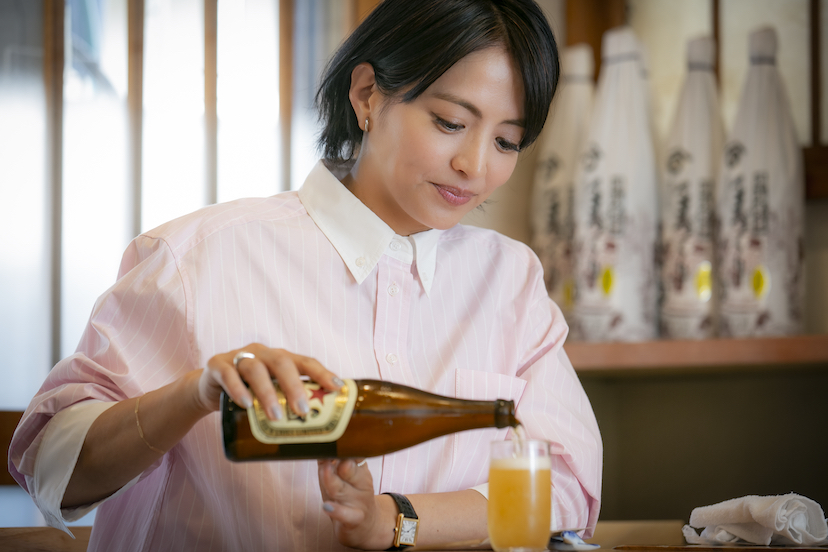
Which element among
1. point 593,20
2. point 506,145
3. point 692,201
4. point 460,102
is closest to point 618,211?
point 692,201

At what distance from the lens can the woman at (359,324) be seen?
960mm

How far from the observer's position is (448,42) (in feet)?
3.44

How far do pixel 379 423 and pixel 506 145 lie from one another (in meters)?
0.51

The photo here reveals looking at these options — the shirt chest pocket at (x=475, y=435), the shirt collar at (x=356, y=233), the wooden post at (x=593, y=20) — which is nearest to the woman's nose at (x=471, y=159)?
the shirt collar at (x=356, y=233)

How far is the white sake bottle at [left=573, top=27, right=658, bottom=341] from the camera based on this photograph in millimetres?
1783

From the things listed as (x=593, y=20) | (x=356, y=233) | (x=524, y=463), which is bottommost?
(x=524, y=463)

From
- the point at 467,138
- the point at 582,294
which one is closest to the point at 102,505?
the point at 467,138

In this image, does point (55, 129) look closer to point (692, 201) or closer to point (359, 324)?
point (359, 324)

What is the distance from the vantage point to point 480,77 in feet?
3.45

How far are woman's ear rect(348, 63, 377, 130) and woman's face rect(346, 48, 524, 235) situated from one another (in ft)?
0.10

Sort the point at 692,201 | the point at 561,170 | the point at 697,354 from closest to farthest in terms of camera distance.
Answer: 1. the point at 697,354
2. the point at 692,201
3. the point at 561,170

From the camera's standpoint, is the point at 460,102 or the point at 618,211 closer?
the point at 460,102

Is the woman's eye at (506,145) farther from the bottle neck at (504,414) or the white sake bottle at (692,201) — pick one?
the white sake bottle at (692,201)

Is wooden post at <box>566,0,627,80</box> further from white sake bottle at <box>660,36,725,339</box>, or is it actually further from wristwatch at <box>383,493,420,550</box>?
wristwatch at <box>383,493,420,550</box>
